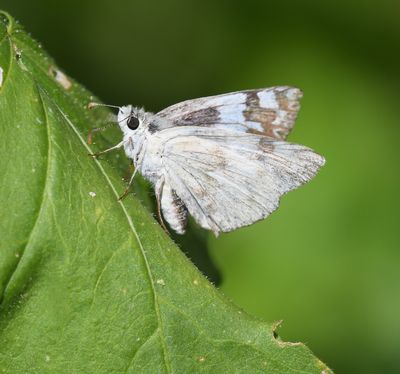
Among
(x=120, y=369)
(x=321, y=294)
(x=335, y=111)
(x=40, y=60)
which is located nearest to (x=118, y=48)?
(x=335, y=111)

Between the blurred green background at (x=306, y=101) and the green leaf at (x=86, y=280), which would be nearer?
the green leaf at (x=86, y=280)

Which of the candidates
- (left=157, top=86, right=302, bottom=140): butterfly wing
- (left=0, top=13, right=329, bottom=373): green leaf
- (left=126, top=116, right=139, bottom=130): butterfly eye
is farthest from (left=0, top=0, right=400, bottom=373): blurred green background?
(left=0, top=13, right=329, bottom=373): green leaf

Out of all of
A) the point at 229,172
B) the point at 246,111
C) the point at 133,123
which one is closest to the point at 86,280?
the point at 133,123

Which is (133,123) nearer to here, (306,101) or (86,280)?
(86,280)

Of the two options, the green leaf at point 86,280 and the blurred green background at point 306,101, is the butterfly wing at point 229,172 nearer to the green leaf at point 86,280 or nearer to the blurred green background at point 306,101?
the green leaf at point 86,280

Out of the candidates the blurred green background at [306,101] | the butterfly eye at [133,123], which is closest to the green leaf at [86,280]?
the butterfly eye at [133,123]

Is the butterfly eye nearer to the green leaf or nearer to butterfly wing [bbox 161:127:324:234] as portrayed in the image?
butterfly wing [bbox 161:127:324:234]
